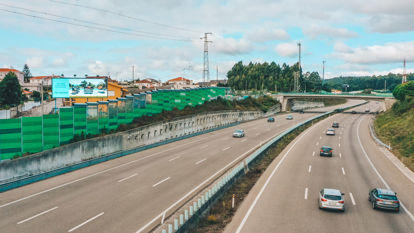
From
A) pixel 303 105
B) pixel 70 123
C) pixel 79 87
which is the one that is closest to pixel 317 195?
pixel 70 123

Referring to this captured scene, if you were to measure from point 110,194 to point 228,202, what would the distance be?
7569mm

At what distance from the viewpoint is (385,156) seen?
128 feet

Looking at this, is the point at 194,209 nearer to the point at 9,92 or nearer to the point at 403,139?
the point at 403,139

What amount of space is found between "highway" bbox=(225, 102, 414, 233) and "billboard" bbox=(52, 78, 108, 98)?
3273 centimetres

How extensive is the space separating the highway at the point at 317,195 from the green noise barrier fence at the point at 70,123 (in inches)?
668

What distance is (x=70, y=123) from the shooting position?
98.0ft

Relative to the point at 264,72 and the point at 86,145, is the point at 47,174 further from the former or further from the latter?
the point at 264,72

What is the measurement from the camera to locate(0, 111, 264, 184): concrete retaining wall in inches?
911

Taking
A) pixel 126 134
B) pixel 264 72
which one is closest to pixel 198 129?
pixel 126 134

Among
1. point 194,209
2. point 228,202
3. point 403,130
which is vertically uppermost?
point 403,130

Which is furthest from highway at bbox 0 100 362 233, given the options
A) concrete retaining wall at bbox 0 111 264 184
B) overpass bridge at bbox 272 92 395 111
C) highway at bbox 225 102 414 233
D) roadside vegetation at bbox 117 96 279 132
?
overpass bridge at bbox 272 92 395 111

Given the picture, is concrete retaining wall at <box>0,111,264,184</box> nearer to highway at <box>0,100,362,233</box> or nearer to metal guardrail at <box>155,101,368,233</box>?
highway at <box>0,100,362,233</box>

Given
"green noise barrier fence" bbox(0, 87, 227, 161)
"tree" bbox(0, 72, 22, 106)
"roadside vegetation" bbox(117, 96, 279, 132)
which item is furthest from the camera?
"tree" bbox(0, 72, 22, 106)

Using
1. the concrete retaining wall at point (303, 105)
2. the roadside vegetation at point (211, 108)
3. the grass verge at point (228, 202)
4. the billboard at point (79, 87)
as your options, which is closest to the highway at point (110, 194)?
the grass verge at point (228, 202)
